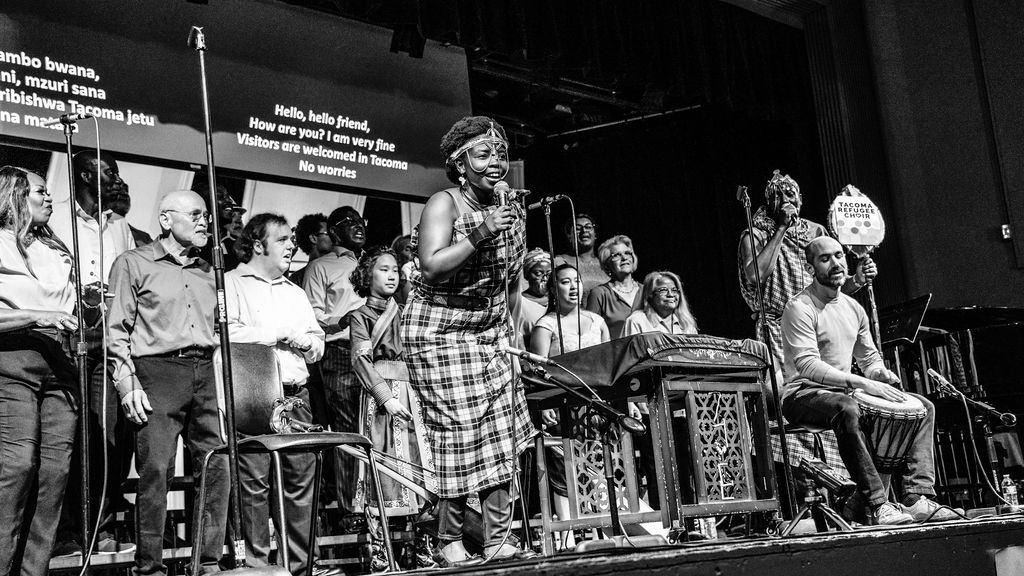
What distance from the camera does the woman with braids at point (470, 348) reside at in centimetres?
320

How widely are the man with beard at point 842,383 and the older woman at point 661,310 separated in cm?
99

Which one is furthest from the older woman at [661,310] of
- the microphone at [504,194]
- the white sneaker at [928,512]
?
the microphone at [504,194]

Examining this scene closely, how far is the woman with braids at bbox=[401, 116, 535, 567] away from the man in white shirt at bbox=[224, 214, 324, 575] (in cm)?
132

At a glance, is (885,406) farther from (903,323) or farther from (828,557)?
(828,557)

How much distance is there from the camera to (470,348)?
330cm

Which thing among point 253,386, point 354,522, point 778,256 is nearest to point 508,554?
point 253,386

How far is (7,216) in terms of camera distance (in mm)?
4207

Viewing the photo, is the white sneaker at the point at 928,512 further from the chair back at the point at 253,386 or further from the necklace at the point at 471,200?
the chair back at the point at 253,386

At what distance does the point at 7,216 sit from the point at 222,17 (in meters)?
3.09

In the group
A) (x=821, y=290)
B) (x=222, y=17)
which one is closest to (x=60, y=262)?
(x=222, y=17)

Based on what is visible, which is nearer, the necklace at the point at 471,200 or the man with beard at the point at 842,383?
the necklace at the point at 471,200

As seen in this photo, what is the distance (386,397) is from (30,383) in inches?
67.3

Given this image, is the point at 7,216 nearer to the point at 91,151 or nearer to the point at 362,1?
the point at 91,151

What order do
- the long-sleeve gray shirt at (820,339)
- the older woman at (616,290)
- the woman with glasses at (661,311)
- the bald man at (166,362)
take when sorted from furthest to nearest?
the older woman at (616,290), the woman with glasses at (661,311), the long-sleeve gray shirt at (820,339), the bald man at (166,362)
